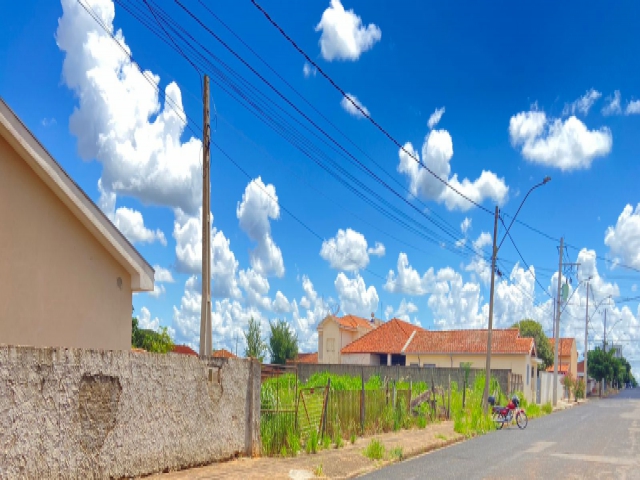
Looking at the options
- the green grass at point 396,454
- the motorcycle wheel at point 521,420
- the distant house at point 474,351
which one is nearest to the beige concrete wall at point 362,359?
the distant house at point 474,351

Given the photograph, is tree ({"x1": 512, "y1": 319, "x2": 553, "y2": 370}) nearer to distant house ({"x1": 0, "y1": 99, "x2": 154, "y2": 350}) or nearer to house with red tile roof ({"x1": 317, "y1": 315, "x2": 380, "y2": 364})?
house with red tile roof ({"x1": 317, "y1": 315, "x2": 380, "y2": 364})

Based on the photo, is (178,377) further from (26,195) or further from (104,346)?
(26,195)

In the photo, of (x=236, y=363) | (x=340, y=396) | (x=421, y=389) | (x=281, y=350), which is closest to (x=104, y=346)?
(x=236, y=363)

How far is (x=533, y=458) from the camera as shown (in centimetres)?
1563

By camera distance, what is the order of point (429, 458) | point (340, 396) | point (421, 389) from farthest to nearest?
point (421, 389) → point (340, 396) → point (429, 458)

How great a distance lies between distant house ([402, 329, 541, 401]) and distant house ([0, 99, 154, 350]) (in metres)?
37.9

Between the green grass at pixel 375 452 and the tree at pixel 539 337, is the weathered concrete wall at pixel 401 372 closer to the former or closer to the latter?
the green grass at pixel 375 452

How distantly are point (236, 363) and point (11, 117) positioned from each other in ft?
19.8

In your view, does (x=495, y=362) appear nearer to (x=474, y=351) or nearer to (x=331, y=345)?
(x=474, y=351)

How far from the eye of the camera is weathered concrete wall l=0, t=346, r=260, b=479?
28.5 ft

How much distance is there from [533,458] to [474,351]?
117 ft

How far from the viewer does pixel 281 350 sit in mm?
57000

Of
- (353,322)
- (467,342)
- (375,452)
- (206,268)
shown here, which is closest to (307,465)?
(375,452)

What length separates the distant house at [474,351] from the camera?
48969 mm
